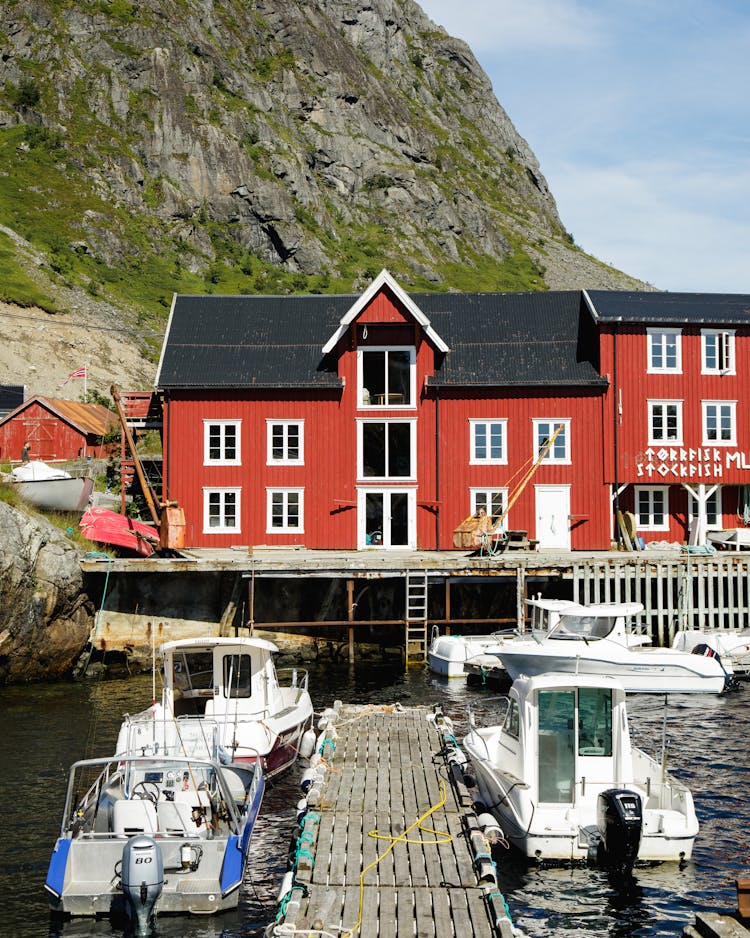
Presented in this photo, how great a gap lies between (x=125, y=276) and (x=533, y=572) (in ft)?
321

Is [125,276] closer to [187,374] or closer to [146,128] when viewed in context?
[146,128]

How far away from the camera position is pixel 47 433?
218 ft

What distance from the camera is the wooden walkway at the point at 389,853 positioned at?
572 inches

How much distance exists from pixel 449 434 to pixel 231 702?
80.0 ft

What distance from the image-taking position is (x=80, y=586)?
125ft

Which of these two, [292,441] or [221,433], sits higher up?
[221,433]

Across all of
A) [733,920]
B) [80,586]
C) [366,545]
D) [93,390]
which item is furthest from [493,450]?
[93,390]

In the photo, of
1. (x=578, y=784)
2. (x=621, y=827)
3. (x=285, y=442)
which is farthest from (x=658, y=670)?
(x=285, y=442)

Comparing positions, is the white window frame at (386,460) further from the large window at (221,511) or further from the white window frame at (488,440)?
the large window at (221,511)

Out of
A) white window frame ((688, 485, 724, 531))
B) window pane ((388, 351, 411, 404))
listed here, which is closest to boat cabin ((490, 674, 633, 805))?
window pane ((388, 351, 411, 404))

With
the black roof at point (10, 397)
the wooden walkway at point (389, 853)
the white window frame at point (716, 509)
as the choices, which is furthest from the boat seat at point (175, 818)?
the black roof at point (10, 397)

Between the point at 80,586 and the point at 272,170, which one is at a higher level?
the point at 272,170

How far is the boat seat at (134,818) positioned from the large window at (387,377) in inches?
1240

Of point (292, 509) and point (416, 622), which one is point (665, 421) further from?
point (292, 509)
